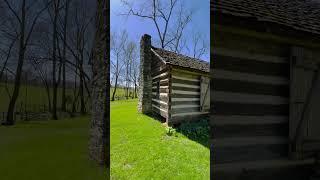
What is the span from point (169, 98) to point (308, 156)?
8.76 feet

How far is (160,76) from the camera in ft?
7.20

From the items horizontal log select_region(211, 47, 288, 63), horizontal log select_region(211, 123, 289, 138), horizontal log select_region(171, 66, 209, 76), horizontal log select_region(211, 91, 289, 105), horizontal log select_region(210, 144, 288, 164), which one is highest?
horizontal log select_region(211, 47, 288, 63)

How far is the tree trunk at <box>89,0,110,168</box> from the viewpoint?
1.81 metres

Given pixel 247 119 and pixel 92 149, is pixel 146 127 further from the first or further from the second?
pixel 247 119

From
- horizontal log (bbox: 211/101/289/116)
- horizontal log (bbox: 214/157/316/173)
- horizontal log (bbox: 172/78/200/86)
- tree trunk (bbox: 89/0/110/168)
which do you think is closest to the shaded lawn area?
tree trunk (bbox: 89/0/110/168)

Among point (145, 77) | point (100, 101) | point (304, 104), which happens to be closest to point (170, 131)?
point (145, 77)

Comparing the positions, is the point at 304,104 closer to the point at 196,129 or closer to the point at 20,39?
the point at 196,129

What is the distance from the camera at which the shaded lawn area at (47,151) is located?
4.88ft

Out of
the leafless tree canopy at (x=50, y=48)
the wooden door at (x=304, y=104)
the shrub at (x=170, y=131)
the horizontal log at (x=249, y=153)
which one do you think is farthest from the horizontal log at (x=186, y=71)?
the wooden door at (x=304, y=104)

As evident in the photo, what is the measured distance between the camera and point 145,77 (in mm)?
2041

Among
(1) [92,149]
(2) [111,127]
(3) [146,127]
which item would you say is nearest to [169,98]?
(3) [146,127]

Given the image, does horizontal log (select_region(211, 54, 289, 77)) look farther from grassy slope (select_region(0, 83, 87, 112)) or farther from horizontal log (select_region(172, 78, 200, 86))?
grassy slope (select_region(0, 83, 87, 112))

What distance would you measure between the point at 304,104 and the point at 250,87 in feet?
2.98

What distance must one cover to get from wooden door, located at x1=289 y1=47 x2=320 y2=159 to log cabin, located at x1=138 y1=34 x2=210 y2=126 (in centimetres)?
189
